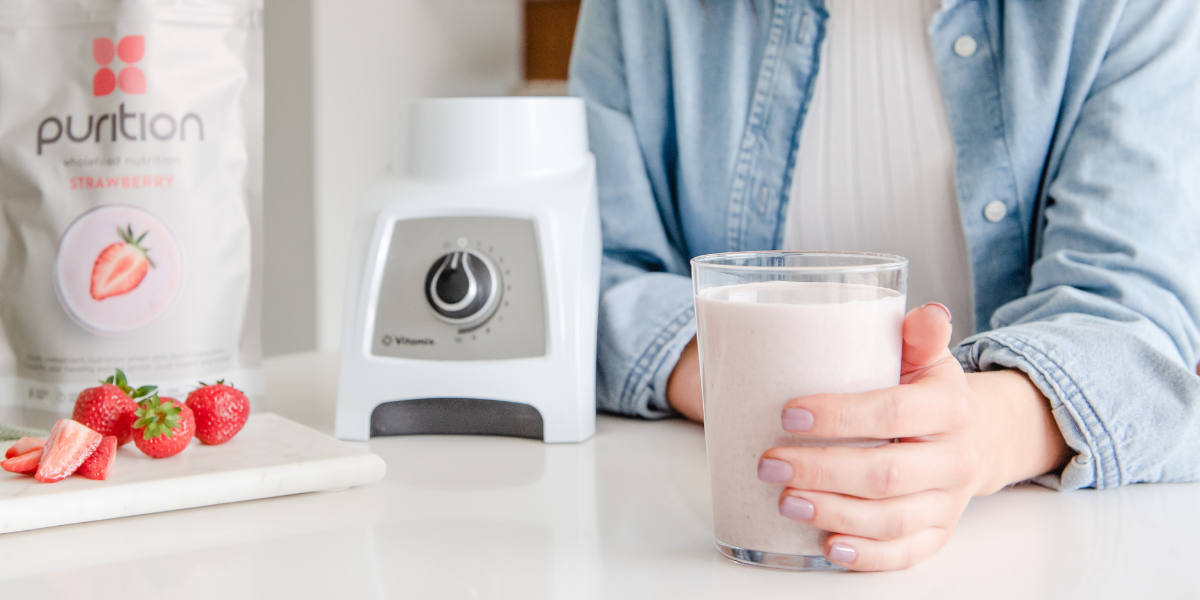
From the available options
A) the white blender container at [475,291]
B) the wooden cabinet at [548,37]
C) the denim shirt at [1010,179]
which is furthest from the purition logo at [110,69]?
the wooden cabinet at [548,37]

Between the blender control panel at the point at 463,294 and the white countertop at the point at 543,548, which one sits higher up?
the blender control panel at the point at 463,294

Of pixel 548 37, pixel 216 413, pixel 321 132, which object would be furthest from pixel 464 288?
pixel 548 37

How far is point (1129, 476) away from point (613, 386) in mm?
400

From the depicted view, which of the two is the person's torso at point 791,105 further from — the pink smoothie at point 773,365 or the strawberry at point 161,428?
the strawberry at point 161,428

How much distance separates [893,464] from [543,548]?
20 cm

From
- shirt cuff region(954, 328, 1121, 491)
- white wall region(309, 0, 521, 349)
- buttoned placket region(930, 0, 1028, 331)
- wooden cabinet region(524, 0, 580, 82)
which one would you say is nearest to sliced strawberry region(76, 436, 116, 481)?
shirt cuff region(954, 328, 1121, 491)

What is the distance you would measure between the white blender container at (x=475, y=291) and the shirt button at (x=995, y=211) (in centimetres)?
37

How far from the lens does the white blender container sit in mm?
756

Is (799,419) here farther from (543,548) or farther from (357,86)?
(357,86)

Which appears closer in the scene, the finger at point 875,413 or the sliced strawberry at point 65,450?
the finger at point 875,413

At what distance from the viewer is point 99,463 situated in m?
0.60

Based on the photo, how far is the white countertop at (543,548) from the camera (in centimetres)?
48

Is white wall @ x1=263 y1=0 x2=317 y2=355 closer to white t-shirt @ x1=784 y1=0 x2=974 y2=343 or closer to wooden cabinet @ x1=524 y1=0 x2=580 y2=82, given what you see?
wooden cabinet @ x1=524 y1=0 x2=580 y2=82

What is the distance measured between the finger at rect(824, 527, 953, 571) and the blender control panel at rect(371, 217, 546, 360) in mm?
339
